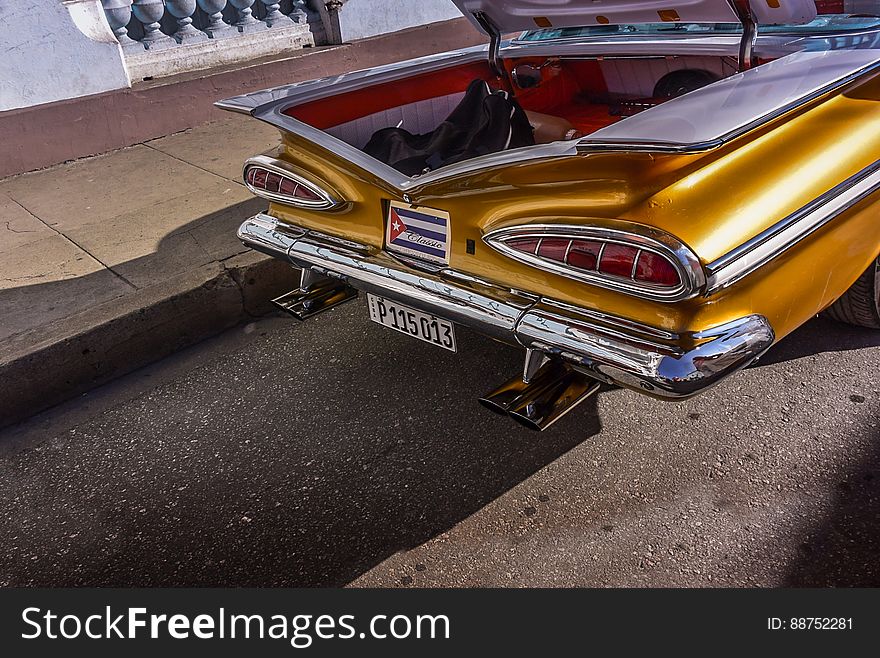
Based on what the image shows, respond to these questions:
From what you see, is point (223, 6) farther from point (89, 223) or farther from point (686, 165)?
point (686, 165)

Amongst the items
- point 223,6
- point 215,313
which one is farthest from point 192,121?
point 215,313

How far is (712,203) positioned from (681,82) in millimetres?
1705

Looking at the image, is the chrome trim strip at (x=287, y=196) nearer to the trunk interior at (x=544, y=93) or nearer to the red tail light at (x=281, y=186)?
the red tail light at (x=281, y=186)

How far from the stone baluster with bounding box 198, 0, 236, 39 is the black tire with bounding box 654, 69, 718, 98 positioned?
4.04 meters

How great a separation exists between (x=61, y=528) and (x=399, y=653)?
1.27 meters

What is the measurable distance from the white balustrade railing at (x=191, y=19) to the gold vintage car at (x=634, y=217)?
11.4 feet

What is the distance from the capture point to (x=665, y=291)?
6.65ft

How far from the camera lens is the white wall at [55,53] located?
5.11 meters

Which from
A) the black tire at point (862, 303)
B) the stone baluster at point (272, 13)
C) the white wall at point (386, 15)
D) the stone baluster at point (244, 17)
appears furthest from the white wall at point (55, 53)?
the black tire at point (862, 303)

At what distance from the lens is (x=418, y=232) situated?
2.58m

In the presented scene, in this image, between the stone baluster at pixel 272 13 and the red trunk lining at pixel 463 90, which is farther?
the stone baluster at pixel 272 13

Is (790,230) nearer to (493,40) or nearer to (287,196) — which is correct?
(287,196)

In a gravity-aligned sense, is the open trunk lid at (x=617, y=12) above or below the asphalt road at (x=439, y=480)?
above

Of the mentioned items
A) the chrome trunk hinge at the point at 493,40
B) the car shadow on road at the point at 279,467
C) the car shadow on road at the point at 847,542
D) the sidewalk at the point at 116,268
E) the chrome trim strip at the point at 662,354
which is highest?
the chrome trunk hinge at the point at 493,40
